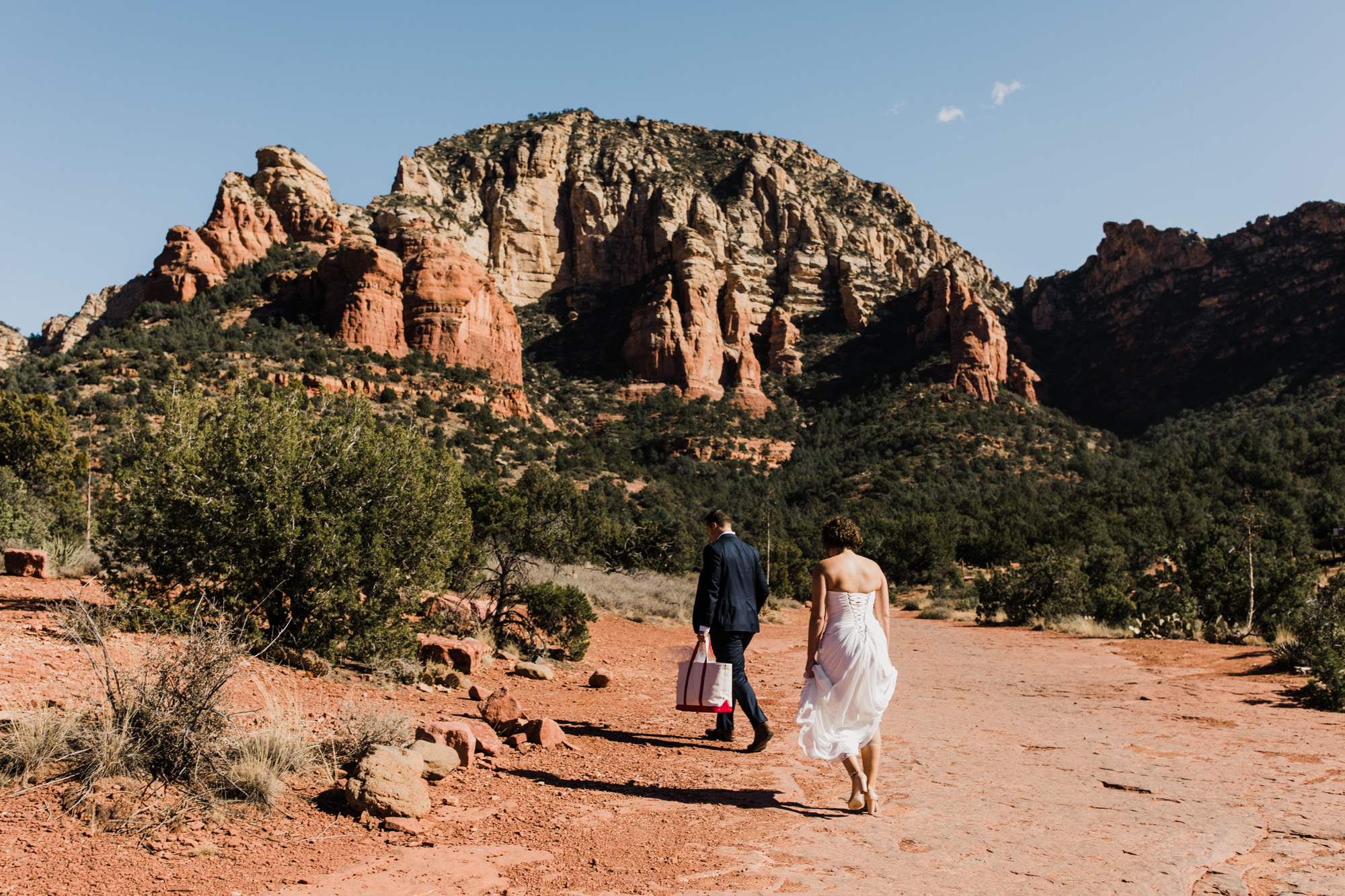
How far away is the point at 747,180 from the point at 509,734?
9103 cm

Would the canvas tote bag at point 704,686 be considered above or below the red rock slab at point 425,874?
above

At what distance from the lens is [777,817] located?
418 centimetres

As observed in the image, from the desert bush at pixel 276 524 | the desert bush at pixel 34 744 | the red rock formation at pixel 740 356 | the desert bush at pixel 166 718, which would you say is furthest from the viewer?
the red rock formation at pixel 740 356

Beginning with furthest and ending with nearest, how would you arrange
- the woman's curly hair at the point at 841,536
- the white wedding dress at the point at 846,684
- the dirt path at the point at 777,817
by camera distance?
1. the woman's curly hair at the point at 841,536
2. the white wedding dress at the point at 846,684
3. the dirt path at the point at 777,817

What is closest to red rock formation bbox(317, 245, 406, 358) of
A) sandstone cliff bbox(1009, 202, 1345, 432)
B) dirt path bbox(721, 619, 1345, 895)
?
dirt path bbox(721, 619, 1345, 895)

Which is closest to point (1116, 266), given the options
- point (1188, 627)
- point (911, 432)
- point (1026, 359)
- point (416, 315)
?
point (1026, 359)

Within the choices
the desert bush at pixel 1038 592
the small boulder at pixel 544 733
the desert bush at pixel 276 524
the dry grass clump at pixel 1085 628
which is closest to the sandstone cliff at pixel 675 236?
the desert bush at pixel 1038 592

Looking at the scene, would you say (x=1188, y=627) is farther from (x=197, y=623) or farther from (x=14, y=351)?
(x=14, y=351)

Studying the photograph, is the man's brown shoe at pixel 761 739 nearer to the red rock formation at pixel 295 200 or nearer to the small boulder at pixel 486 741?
the small boulder at pixel 486 741

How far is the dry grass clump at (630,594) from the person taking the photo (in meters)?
→ 16.7

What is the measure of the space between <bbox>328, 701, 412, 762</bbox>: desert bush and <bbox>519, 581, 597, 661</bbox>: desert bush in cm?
538

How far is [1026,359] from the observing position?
86688mm

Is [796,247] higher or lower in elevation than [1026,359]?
higher

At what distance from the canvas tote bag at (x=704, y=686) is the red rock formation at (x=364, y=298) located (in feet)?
164
